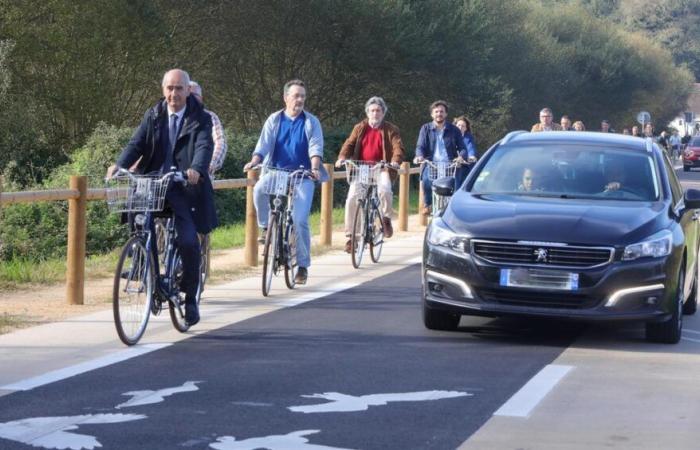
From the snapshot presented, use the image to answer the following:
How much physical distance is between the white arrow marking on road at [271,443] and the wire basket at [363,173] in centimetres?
884

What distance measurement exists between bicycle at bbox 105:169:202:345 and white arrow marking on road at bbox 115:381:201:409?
1.34m

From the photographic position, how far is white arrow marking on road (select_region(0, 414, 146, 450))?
6.32 metres

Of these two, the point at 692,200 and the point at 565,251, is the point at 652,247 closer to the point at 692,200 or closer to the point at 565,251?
the point at 565,251

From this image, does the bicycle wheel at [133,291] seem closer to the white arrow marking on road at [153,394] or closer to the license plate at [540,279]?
the white arrow marking on road at [153,394]

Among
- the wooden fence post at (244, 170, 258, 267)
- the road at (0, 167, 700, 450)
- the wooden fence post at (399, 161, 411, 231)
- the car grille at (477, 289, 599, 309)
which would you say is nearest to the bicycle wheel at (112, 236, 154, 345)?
the road at (0, 167, 700, 450)

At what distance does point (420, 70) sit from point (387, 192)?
1033 inches

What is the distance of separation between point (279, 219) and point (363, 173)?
2991 mm

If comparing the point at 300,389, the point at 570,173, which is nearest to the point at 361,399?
the point at 300,389

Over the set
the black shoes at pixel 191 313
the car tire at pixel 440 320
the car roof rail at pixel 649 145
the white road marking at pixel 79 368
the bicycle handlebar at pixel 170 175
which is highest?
the car roof rail at pixel 649 145

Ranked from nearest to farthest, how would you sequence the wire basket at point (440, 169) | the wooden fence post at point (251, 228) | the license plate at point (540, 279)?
the license plate at point (540, 279) → the wooden fence post at point (251, 228) → the wire basket at point (440, 169)

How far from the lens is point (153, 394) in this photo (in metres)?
7.57

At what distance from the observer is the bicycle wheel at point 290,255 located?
1259 cm

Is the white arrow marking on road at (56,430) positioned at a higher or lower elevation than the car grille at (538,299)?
lower

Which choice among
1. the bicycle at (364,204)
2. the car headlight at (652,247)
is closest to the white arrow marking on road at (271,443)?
the car headlight at (652,247)
